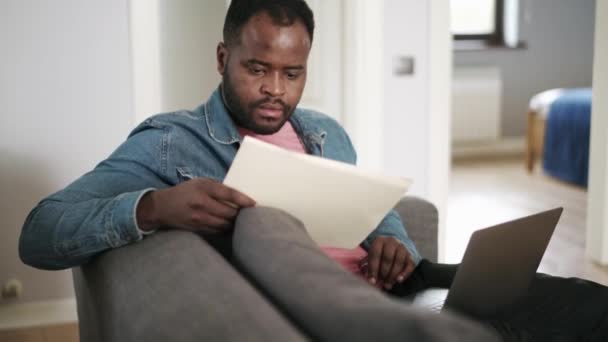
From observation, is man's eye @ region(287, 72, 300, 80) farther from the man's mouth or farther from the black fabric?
the black fabric

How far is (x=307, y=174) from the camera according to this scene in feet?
3.65

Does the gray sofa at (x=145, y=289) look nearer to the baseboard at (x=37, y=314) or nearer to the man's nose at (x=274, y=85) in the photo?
the man's nose at (x=274, y=85)

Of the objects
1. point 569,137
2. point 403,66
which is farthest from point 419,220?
point 569,137

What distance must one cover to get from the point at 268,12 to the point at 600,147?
2.29 meters

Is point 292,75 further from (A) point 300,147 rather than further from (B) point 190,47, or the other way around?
(B) point 190,47

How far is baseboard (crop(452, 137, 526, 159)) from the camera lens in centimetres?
651

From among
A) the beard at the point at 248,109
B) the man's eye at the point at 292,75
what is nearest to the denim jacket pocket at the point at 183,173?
the beard at the point at 248,109

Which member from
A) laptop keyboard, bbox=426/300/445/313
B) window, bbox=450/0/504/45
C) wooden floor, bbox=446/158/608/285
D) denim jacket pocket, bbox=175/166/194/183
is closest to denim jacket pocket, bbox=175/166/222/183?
denim jacket pocket, bbox=175/166/194/183

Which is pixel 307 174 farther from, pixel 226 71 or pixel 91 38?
pixel 91 38

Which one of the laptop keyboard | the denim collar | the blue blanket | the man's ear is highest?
the man's ear

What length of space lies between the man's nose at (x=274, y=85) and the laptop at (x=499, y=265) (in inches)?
18.2

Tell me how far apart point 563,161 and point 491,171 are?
0.65m

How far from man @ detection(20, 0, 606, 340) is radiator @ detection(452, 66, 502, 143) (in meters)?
4.89

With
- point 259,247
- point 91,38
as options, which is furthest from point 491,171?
point 259,247
